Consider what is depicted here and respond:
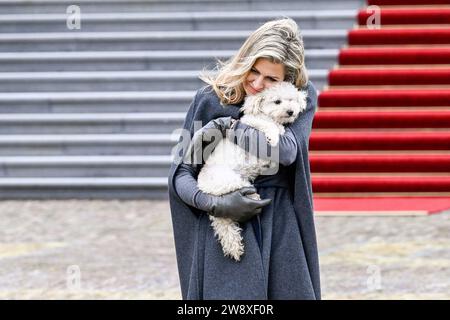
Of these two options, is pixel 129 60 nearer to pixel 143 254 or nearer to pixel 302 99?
pixel 143 254

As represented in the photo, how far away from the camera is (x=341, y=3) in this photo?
1276cm

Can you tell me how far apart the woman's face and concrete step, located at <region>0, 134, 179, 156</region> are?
744 cm

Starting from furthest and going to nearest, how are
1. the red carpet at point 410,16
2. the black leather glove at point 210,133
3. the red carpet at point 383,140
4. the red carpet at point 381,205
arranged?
the red carpet at point 410,16 → the red carpet at point 383,140 → the red carpet at point 381,205 → the black leather glove at point 210,133

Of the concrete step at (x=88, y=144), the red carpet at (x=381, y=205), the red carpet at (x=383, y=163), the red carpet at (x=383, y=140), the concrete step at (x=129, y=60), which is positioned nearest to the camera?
the red carpet at (x=381, y=205)

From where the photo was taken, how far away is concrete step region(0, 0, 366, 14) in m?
12.7

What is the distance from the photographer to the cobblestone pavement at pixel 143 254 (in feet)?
23.9

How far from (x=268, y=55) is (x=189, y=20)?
8.80m

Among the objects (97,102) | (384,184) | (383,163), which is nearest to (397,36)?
(383,163)

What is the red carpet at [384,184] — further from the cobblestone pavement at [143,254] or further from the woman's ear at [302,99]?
the woman's ear at [302,99]

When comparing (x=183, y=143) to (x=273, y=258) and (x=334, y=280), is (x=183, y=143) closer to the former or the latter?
(x=273, y=258)

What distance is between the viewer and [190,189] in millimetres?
3941

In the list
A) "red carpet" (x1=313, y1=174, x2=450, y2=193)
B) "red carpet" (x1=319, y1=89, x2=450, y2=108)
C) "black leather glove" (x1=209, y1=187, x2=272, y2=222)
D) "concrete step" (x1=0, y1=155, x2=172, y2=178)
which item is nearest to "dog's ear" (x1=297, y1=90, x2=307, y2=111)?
"black leather glove" (x1=209, y1=187, x2=272, y2=222)

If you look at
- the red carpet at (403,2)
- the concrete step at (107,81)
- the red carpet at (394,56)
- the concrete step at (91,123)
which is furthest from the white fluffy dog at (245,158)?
the red carpet at (403,2)
